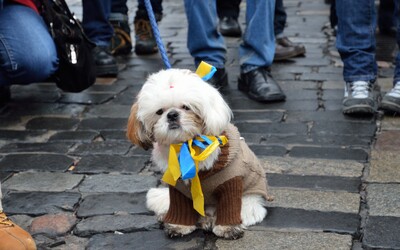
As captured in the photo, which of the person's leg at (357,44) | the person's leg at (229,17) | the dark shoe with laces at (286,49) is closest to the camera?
the person's leg at (357,44)

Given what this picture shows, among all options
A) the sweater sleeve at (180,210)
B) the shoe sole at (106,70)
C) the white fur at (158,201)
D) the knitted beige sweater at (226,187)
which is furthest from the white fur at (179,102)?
the shoe sole at (106,70)

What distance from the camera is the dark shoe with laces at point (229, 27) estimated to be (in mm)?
6184

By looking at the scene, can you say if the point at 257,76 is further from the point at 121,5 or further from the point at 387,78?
the point at 121,5

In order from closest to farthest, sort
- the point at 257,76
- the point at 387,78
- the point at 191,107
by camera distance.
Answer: the point at 191,107
the point at 257,76
the point at 387,78

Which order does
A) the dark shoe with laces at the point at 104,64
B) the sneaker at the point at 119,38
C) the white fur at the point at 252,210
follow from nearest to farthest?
the white fur at the point at 252,210, the dark shoe with laces at the point at 104,64, the sneaker at the point at 119,38

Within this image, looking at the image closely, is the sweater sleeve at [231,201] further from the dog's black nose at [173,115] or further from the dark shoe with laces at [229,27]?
the dark shoe with laces at [229,27]

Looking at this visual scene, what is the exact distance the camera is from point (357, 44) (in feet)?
13.4

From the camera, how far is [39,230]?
2.64m

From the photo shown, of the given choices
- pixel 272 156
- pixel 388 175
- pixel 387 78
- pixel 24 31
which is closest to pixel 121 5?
pixel 24 31

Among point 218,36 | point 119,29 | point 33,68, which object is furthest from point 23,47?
point 119,29

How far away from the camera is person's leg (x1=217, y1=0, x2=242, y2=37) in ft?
20.2

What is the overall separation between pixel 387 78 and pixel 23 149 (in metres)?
2.55

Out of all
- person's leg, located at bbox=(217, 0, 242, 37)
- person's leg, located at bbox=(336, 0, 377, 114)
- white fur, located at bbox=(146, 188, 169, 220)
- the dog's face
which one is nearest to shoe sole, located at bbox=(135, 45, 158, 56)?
person's leg, located at bbox=(217, 0, 242, 37)

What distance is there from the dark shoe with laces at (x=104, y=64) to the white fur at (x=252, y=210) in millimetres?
2582
